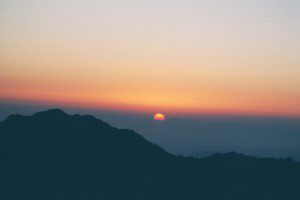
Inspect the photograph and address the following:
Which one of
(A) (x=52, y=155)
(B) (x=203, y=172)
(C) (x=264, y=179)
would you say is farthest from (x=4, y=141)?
(C) (x=264, y=179)

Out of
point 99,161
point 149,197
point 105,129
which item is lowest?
point 149,197

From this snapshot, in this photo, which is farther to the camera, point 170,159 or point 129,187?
point 170,159

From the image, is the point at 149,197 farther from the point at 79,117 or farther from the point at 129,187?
the point at 79,117

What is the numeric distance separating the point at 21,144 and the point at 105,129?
112ft

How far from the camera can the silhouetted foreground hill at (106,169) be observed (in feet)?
532

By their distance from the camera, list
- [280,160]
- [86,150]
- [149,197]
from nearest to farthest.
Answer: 1. [149,197]
2. [86,150]
3. [280,160]

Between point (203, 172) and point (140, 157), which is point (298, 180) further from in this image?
point (140, 157)

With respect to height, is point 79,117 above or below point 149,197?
above

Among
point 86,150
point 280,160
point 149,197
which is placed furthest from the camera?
point 280,160

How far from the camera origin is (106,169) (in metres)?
173

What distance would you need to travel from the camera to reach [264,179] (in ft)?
595

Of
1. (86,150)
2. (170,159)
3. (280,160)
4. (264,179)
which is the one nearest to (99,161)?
(86,150)

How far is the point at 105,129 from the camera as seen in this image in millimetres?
184500

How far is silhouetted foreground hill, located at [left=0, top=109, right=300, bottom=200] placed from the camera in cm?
16225
